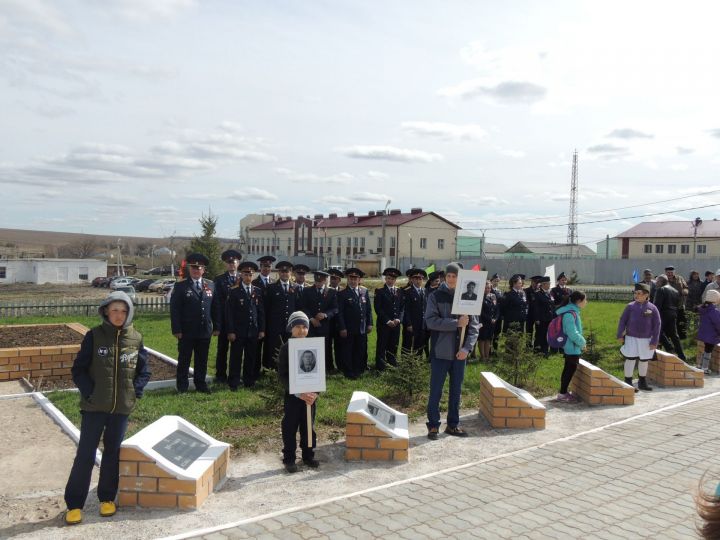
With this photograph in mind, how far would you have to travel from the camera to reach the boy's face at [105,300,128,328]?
4.53 meters

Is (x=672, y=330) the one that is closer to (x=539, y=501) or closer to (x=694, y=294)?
(x=694, y=294)

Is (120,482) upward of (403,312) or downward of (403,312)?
downward

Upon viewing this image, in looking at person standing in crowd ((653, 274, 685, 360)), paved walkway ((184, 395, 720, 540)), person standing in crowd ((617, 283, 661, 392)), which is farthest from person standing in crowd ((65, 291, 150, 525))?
person standing in crowd ((653, 274, 685, 360))

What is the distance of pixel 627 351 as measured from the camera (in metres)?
9.08

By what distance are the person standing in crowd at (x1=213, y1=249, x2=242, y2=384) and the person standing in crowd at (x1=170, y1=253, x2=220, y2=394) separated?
13.9 inches

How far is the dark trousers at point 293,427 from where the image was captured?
5.47 meters

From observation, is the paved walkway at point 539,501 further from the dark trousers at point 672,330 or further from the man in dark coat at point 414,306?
the dark trousers at point 672,330

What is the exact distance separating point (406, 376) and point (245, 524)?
3876 millimetres

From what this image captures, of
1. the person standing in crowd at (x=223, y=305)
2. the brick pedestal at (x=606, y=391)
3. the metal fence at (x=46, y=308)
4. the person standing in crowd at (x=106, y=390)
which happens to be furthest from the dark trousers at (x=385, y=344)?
the metal fence at (x=46, y=308)

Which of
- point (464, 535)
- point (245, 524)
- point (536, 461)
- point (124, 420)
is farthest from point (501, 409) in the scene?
point (124, 420)

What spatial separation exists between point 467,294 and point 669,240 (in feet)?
191

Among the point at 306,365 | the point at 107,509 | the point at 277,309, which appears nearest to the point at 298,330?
the point at 306,365

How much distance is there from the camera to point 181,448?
A: 500cm

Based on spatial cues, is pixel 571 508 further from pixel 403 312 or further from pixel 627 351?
pixel 403 312
